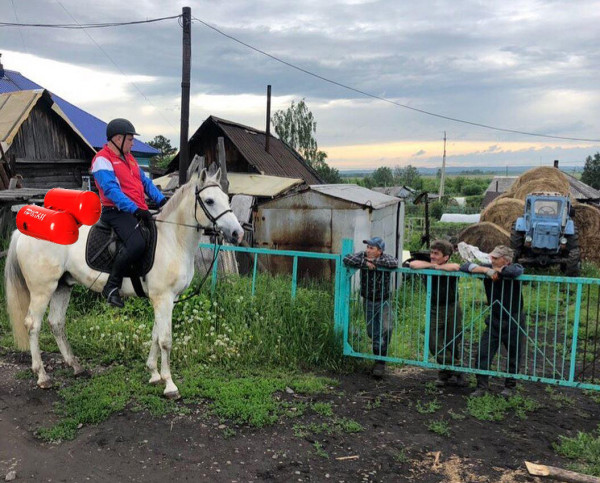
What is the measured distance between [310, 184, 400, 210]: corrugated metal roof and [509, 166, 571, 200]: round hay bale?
9.04 meters

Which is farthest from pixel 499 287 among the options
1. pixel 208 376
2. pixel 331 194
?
pixel 331 194

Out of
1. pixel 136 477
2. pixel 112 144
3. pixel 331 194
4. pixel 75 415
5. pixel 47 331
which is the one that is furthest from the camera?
pixel 331 194

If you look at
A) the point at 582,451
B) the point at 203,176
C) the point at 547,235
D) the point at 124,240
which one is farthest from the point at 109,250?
the point at 547,235

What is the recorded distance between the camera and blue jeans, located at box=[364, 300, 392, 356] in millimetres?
5469

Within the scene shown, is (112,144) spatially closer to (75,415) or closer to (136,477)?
(75,415)

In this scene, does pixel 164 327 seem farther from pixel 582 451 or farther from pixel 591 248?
pixel 591 248

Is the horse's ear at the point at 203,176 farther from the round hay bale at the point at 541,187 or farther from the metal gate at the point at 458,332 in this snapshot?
the round hay bale at the point at 541,187

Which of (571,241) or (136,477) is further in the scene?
(571,241)

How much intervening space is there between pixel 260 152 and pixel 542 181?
9930mm

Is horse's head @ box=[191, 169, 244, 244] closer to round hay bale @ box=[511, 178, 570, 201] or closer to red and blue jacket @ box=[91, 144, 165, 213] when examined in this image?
red and blue jacket @ box=[91, 144, 165, 213]

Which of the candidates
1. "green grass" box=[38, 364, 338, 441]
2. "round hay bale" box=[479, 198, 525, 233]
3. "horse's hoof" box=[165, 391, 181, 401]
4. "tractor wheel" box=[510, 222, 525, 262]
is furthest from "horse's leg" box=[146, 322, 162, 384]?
"round hay bale" box=[479, 198, 525, 233]

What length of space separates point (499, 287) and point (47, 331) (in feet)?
18.8

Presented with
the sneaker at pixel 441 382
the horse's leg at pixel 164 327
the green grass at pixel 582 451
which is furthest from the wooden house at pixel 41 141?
the green grass at pixel 582 451

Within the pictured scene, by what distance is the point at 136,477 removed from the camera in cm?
353
